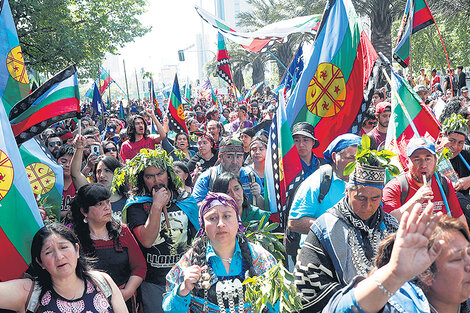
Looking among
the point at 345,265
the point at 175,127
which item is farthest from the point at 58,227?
the point at 175,127

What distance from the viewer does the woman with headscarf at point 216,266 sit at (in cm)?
288

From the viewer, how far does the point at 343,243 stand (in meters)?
2.79

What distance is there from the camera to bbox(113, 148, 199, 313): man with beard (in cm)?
399

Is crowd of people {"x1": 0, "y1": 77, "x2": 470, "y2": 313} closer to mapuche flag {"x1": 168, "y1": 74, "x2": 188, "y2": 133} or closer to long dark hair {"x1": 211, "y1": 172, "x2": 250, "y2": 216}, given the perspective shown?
long dark hair {"x1": 211, "y1": 172, "x2": 250, "y2": 216}

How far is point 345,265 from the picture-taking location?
278 cm

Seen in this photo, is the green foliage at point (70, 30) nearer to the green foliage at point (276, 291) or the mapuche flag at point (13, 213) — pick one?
the mapuche flag at point (13, 213)

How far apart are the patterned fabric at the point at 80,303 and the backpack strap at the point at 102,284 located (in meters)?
0.02

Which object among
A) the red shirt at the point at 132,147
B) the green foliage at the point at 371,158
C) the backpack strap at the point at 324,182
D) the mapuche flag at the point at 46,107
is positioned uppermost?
the mapuche flag at the point at 46,107

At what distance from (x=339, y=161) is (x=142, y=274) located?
69.4 inches

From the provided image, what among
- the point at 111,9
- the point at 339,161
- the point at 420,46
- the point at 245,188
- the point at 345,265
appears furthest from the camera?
the point at 420,46

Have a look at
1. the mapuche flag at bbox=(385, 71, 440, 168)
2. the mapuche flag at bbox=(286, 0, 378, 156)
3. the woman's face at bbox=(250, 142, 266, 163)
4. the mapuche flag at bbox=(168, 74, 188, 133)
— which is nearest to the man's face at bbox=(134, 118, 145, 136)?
the woman's face at bbox=(250, 142, 266, 163)

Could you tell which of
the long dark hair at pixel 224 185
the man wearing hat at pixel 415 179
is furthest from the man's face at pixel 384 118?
the long dark hair at pixel 224 185

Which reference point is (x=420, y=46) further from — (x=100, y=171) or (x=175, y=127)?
(x=100, y=171)

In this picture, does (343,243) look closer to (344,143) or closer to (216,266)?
(216,266)
